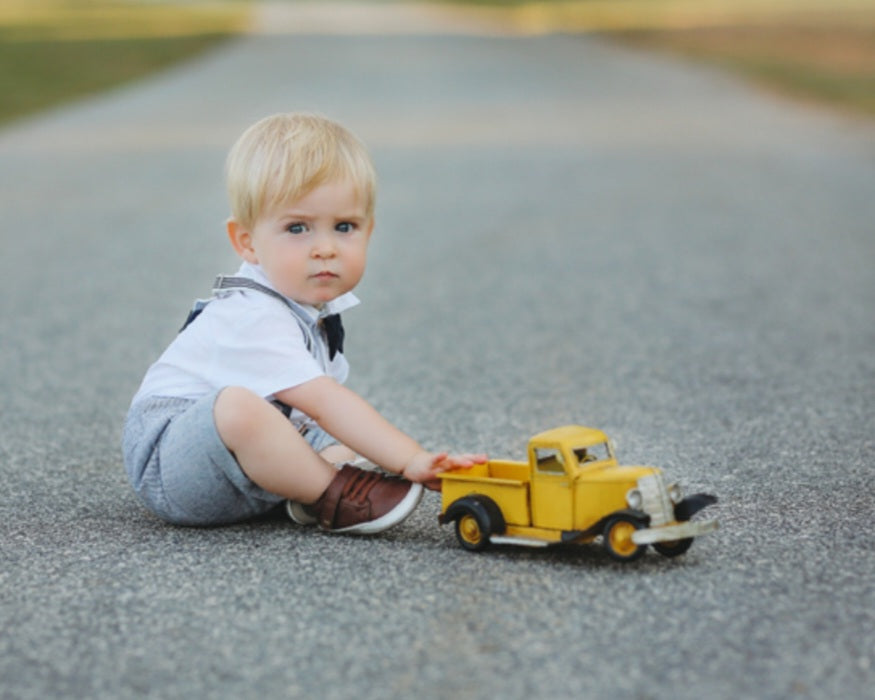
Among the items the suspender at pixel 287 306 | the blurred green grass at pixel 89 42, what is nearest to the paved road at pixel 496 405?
the suspender at pixel 287 306

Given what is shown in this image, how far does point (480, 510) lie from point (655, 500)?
1.14ft

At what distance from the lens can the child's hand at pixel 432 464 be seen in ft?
9.15

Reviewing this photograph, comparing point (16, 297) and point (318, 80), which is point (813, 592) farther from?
point (318, 80)

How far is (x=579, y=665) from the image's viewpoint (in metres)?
2.16

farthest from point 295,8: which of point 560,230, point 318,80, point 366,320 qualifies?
point 366,320

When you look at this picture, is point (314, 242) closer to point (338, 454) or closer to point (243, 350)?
point (243, 350)

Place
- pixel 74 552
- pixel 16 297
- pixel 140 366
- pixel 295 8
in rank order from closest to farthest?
pixel 74 552
pixel 140 366
pixel 16 297
pixel 295 8

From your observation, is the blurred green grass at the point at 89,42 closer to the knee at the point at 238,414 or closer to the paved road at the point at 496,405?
the paved road at the point at 496,405

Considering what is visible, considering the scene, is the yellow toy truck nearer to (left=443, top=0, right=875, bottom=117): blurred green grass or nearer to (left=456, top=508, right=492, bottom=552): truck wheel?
(left=456, top=508, right=492, bottom=552): truck wheel

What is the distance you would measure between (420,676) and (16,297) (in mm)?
4571

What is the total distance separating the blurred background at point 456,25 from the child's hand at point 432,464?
12205mm

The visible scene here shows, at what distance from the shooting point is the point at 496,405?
4270 mm

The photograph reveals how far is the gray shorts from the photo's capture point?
→ 287 centimetres

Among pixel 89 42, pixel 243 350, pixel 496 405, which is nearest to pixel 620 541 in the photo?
pixel 243 350
